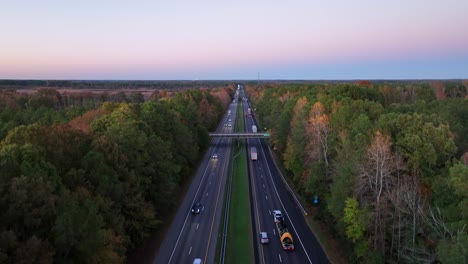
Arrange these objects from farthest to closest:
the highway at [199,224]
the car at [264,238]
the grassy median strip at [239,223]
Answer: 1. the car at [264,238]
2. the highway at [199,224]
3. the grassy median strip at [239,223]

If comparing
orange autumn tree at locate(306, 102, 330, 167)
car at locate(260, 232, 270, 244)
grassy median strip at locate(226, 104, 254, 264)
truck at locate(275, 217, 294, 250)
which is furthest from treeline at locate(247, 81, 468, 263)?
grassy median strip at locate(226, 104, 254, 264)

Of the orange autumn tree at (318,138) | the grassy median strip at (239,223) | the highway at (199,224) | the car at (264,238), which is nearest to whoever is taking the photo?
the grassy median strip at (239,223)

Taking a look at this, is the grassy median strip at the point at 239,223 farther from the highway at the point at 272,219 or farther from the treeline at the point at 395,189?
the treeline at the point at 395,189

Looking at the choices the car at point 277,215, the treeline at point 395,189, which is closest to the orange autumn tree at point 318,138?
the treeline at point 395,189

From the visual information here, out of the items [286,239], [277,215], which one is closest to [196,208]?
[277,215]

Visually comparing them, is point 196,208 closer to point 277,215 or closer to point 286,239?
point 277,215

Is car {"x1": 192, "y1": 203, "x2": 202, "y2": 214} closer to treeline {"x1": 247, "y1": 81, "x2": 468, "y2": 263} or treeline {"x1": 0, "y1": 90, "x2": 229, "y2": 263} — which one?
treeline {"x1": 0, "y1": 90, "x2": 229, "y2": 263}
